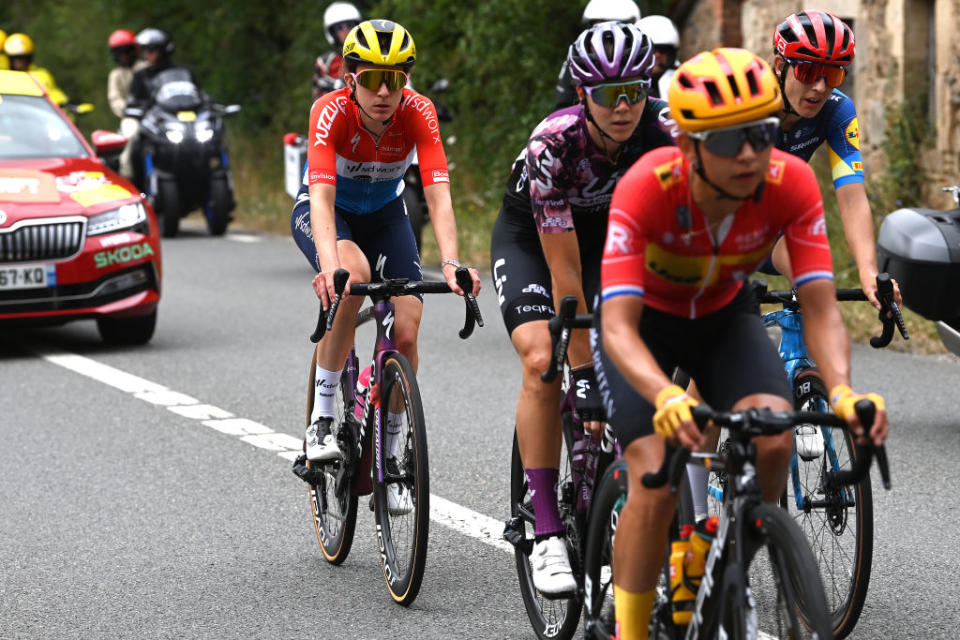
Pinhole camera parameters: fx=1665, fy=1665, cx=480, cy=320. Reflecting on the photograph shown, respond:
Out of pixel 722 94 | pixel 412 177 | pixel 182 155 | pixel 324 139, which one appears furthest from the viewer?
pixel 182 155

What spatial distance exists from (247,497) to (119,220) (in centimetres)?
459

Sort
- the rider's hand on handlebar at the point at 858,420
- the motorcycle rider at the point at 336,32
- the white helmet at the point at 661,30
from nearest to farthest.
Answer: the rider's hand on handlebar at the point at 858,420, the white helmet at the point at 661,30, the motorcycle rider at the point at 336,32

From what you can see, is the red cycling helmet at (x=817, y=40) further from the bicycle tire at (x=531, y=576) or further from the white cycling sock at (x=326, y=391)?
the white cycling sock at (x=326, y=391)

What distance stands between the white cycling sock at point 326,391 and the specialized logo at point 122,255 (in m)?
5.28

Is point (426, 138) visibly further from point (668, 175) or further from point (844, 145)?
point (668, 175)

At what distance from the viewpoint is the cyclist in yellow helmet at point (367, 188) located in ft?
19.7

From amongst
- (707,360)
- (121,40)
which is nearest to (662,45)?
(707,360)

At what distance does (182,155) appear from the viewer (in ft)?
65.4

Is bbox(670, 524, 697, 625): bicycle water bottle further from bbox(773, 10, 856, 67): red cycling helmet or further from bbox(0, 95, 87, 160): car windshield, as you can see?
bbox(0, 95, 87, 160): car windshield

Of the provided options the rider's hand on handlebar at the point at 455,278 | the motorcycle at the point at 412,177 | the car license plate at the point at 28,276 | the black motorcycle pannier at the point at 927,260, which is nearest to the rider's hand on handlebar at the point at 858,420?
the rider's hand on handlebar at the point at 455,278

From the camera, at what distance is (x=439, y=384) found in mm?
10047

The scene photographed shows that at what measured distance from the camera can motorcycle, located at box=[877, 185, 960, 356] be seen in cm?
782

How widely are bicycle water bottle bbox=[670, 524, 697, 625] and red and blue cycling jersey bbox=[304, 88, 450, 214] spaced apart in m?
2.41

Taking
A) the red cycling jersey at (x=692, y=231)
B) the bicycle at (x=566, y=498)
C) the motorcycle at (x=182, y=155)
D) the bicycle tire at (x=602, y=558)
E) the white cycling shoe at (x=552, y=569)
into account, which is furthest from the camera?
the motorcycle at (x=182, y=155)
